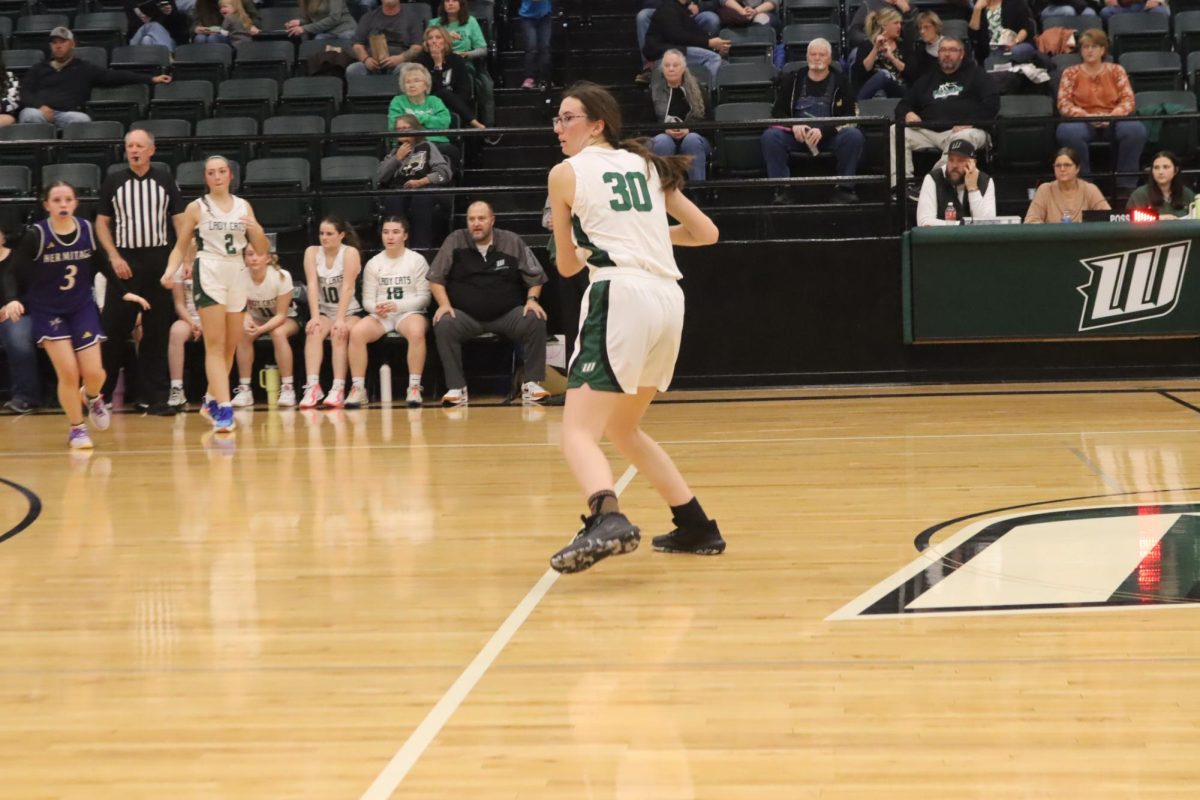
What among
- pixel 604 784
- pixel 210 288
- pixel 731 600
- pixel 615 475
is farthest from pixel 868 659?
pixel 210 288

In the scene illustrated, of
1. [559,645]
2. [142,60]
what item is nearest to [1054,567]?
[559,645]

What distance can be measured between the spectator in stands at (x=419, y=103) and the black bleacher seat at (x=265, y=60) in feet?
6.67

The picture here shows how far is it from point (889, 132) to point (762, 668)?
837cm

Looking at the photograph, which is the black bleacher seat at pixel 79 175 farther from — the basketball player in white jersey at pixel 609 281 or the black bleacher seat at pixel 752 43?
the basketball player in white jersey at pixel 609 281

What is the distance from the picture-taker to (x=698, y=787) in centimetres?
313

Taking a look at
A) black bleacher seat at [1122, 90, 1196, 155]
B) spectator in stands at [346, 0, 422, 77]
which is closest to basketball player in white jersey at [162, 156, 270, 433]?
spectator in stands at [346, 0, 422, 77]

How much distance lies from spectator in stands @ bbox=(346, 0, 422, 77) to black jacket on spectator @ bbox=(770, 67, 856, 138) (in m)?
3.78

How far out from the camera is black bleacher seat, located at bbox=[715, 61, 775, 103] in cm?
1302

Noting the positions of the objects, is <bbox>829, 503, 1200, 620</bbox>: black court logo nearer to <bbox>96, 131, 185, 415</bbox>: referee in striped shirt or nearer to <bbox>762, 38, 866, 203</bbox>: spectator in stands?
<bbox>762, 38, 866, 203</bbox>: spectator in stands

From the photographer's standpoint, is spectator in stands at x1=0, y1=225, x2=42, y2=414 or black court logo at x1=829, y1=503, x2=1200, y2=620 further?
spectator in stands at x1=0, y1=225, x2=42, y2=414

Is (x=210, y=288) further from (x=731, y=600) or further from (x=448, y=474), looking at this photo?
(x=731, y=600)

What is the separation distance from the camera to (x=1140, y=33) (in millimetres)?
13461

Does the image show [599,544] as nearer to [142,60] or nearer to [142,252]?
[142,252]

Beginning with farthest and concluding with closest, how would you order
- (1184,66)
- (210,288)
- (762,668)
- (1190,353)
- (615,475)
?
(1184,66) < (1190,353) < (210,288) < (615,475) < (762,668)
